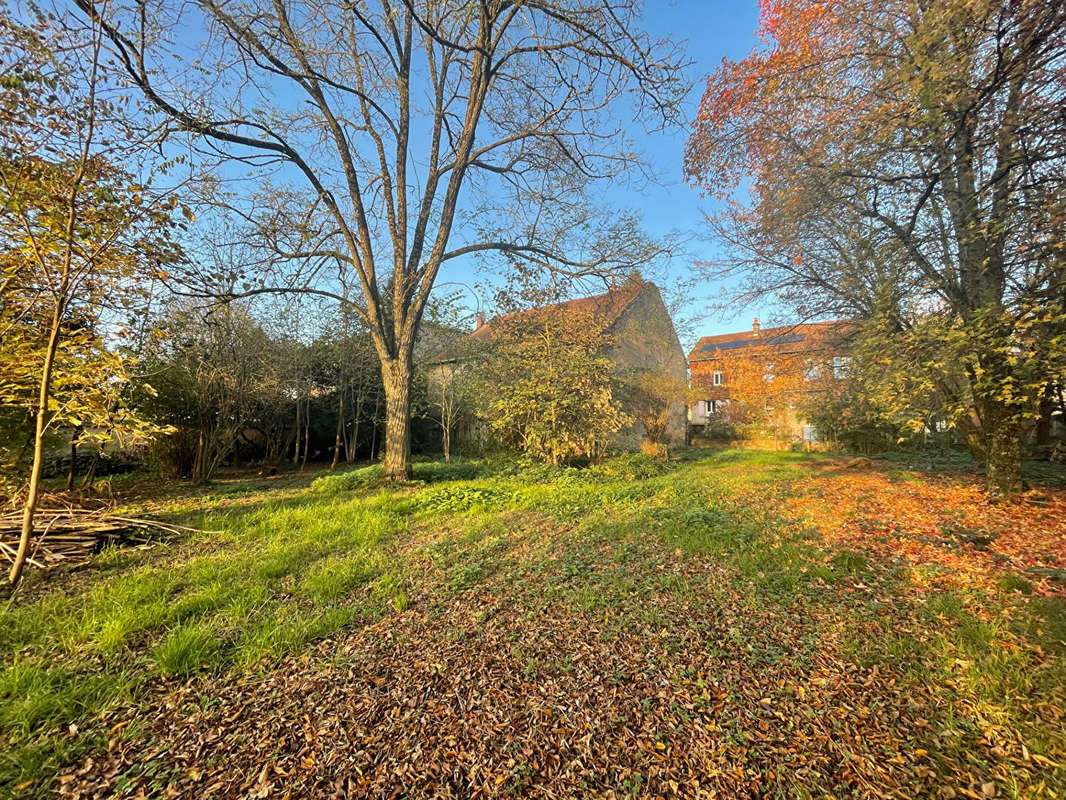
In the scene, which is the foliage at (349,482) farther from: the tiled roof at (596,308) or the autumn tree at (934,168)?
the autumn tree at (934,168)

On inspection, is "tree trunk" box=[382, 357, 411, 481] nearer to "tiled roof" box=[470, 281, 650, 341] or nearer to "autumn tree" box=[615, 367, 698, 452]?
"tiled roof" box=[470, 281, 650, 341]

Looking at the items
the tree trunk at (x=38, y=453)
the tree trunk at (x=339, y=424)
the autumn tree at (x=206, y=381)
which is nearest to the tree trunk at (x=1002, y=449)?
the tree trunk at (x=38, y=453)

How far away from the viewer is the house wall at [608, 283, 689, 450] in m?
15.9

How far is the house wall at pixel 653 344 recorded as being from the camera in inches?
624

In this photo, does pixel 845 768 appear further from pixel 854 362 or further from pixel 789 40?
pixel 789 40

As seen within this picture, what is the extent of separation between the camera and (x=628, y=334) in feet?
47.2

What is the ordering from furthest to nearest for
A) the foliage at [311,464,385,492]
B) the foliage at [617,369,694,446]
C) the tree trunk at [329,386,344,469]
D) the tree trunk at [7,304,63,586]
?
the foliage at [617,369,694,446], the tree trunk at [329,386,344,469], the foliage at [311,464,385,492], the tree trunk at [7,304,63,586]

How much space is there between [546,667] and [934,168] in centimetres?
770

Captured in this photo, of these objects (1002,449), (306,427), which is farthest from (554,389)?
(306,427)

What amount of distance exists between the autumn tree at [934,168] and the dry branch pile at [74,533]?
29.2 ft

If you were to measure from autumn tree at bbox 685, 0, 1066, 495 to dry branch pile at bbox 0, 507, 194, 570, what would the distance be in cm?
891

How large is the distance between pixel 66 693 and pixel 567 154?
406 inches

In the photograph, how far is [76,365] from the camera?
12.6ft

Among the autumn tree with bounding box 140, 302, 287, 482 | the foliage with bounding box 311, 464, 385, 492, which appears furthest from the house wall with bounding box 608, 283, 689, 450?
the autumn tree with bounding box 140, 302, 287, 482
